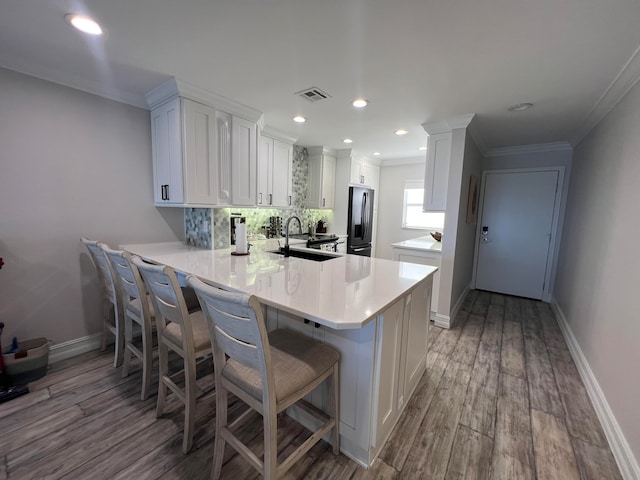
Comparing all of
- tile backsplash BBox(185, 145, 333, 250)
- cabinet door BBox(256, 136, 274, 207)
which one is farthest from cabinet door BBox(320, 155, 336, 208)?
cabinet door BBox(256, 136, 274, 207)

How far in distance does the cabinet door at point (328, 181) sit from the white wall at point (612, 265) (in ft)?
10.8

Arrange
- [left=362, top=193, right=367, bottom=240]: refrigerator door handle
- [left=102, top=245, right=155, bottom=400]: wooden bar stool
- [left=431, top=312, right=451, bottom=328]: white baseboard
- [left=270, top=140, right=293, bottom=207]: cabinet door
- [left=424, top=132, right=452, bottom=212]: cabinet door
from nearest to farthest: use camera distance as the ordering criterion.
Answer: [left=102, top=245, right=155, bottom=400]: wooden bar stool, [left=424, top=132, right=452, bottom=212]: cabinet door, [left=431, top=312, right=451, bottom=328]: white baseboard, [left=270, top=140, right=293, bottom=207]: cabinet door, [left=362, top=193, right=367, bottom=240]: refrigerator door handle

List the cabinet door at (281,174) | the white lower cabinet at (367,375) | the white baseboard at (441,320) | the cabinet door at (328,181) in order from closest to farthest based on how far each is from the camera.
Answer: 1. the white lower cabinet at (367,375)
2. the white baseboard at (441,320)
3. the cabinet door at (281,174)
4. the cabinet door at (328,181)

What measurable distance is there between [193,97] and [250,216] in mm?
1756

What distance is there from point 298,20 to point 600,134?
3155 millimetres

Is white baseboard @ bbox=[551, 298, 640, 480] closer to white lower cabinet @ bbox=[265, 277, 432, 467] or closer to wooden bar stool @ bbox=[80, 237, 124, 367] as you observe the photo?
white lower cabinet @ bbox=[265, 277, 432, 467]

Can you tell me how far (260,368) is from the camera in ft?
3.49

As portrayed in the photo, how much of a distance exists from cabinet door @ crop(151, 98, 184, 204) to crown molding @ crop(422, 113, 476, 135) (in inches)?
102

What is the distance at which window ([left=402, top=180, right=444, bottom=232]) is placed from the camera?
206 inches

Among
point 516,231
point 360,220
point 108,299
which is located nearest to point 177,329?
point 108,299

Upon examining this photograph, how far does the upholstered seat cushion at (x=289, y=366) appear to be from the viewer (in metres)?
1.18

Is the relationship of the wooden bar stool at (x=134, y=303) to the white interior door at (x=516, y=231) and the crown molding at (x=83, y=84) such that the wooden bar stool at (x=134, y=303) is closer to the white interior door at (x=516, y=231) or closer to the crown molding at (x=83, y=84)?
the crown molding at (x=83, y=84)

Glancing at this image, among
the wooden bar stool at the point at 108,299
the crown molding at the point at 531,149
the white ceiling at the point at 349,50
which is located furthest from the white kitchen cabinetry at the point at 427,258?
the wooden bar stool at the point at 108,299

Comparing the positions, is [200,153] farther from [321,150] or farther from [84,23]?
[321,150]
